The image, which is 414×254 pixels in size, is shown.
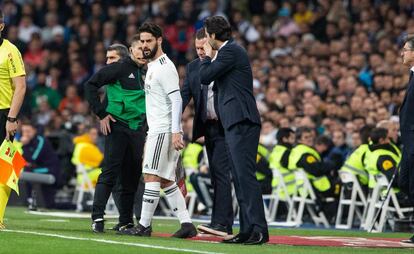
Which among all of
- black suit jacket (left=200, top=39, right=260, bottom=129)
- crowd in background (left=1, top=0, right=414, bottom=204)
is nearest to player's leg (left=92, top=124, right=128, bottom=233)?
black suit jacket (left=200, top=39, right=260, bottom=129)

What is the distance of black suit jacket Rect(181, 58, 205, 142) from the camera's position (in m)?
13.3

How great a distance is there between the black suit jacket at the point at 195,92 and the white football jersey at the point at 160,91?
93 centimetres

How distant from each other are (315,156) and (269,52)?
312 inches

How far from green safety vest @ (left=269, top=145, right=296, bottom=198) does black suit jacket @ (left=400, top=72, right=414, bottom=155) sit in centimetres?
578

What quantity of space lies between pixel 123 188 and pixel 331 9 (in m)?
13.3

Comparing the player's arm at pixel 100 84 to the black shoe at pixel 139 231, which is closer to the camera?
the black shoe at pixel 139 231

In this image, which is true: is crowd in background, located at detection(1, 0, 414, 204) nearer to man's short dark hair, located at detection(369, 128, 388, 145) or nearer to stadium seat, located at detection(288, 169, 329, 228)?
stadium seat, located at detection(288, 169, 329, 228)

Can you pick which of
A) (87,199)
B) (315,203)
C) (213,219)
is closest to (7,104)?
(213,219)

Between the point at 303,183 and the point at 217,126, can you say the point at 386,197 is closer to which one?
the point at 303,183

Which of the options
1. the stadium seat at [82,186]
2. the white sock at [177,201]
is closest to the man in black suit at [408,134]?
the white sock at [177,201]

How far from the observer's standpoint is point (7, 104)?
12586 mm

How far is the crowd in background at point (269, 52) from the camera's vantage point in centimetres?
2139

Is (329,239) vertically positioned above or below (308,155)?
below

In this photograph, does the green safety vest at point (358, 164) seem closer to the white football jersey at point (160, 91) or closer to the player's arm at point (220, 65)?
the white football jersey at point (160, 91)
